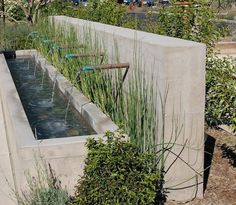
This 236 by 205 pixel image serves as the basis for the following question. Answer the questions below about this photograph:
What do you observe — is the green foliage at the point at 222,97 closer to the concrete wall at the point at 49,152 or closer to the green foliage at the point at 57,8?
the concrete wall at the point at 49,152

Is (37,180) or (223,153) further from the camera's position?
(223,153)

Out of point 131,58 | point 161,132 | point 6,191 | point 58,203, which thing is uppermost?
point 131,58

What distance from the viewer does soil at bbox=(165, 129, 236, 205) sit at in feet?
13.4

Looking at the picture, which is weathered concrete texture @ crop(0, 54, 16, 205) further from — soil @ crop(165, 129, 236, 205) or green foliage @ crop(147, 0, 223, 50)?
green foliage @ crop(147, 0, 223, 50)

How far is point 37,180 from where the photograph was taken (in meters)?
3.82

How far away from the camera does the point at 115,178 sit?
11.0ft

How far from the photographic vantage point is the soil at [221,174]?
409 centimetres

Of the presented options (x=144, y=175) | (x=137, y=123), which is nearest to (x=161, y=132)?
(x=137, y=123)

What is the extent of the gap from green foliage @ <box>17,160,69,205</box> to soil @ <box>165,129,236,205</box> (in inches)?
36.8

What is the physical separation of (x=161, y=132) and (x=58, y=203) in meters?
1.00

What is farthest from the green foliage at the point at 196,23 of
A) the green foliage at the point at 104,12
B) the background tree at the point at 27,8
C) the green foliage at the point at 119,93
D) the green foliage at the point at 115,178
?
the background tree at the point at 27,8

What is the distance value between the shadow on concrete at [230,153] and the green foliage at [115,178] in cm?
160

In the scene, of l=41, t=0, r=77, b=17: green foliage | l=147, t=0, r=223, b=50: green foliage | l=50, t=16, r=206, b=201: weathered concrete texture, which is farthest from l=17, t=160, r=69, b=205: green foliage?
l=41, t=0, r=77, b=17: green foliage

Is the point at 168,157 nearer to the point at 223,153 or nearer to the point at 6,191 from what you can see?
the point at 223,153
